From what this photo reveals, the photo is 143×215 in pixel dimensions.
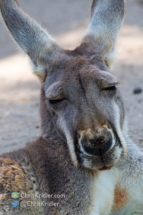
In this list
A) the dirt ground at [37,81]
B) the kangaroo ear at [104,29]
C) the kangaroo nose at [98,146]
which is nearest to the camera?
the kangaroo nose at [98,146]

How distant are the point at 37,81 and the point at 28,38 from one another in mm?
4613

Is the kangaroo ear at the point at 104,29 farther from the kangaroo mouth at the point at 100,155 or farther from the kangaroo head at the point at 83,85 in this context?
the kangaroo mouth at the point at 100,155

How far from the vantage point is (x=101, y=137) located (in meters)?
3.29

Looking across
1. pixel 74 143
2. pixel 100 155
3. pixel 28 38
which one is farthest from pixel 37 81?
pixel 100 155

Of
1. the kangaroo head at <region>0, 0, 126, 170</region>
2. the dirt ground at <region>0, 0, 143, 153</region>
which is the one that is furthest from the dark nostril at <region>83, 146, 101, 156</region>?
the dirt ground at <region>0, 0, 143, 153</region>

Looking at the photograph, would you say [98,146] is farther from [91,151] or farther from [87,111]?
[87,111]

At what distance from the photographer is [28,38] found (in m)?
4.18

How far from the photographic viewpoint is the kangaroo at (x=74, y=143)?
3469mm

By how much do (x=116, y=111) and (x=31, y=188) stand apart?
3.92 ft

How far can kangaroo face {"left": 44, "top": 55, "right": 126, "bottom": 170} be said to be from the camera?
11.0 feet

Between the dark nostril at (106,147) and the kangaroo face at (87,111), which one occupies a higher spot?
the kangaroo face at (87,111)

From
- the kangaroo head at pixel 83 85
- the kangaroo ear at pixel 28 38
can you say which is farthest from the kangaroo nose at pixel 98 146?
the kangaroo ear at pixel 28 38

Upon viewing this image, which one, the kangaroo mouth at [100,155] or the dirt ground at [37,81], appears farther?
the dirt ground at [37,81]

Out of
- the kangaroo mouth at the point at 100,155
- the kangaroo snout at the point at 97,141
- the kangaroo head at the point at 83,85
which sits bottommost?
the kangaroo mouth at the point at 100,155
